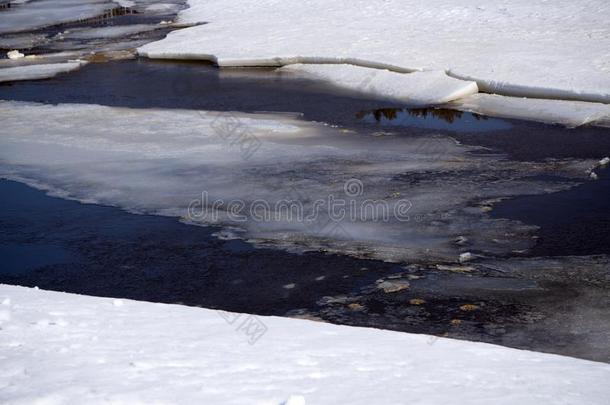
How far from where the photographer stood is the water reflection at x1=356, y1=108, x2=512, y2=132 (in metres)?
10.1

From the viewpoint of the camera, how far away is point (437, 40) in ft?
46.4

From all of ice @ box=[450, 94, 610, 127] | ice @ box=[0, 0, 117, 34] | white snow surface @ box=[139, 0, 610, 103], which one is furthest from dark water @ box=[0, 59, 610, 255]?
ice @ box=[0, 0, 117, 34]

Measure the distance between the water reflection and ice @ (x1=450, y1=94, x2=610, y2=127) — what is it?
0.52 feet

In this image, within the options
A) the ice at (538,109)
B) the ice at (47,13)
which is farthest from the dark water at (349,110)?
the ice at (47,13)

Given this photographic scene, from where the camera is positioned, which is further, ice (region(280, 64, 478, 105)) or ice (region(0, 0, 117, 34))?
ice (region(0, 0, 117, 34))

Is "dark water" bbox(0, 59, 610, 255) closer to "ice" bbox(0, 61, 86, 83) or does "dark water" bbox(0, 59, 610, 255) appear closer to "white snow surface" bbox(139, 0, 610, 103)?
Result: "ice" bbox(0, 61, 86, 83)

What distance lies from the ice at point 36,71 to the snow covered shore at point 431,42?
146 cm

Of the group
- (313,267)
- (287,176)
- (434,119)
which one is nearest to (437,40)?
(434,119)

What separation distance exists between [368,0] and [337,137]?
9917 mm

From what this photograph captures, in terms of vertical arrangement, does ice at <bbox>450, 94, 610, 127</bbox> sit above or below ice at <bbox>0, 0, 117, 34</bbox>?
below

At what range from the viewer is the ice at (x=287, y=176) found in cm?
678

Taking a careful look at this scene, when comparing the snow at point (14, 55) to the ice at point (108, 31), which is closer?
the snow at point (14, 55)

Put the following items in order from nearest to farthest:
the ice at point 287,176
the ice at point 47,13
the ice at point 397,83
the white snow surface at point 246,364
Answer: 1. the white snow surface at point 246,364
2. the ice at point 287,176
3. the ice at point 397,83
4. the ice at point 47,13

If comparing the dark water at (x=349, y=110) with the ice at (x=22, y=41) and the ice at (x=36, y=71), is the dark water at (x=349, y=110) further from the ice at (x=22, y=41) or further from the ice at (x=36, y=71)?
the ice at (x=22, y=41)
